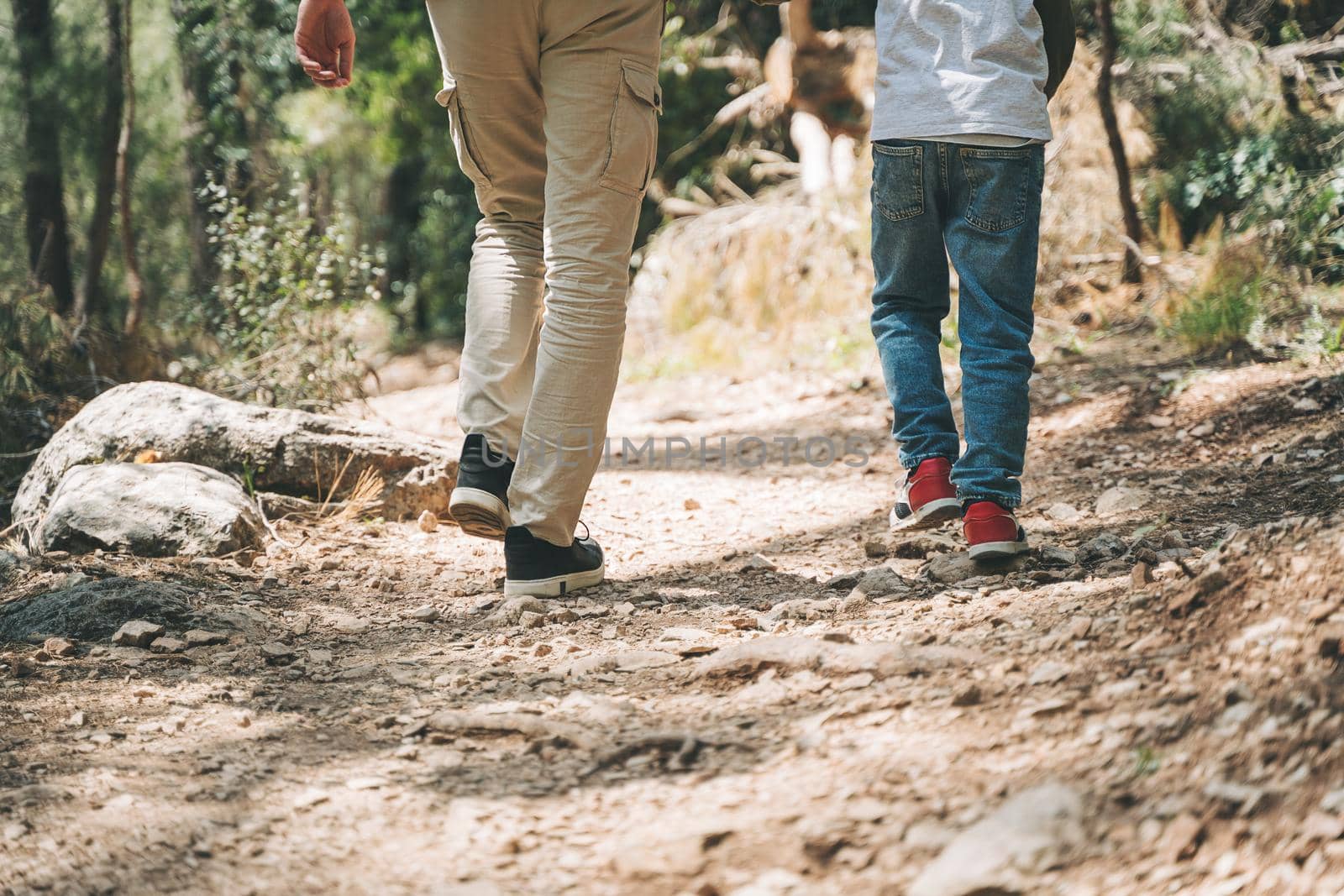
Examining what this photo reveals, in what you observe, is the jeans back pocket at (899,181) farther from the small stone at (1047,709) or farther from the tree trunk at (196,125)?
the tree trunk at (196,125)

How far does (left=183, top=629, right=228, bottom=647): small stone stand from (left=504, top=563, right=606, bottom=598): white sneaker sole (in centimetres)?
56

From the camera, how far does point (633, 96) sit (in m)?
2.23

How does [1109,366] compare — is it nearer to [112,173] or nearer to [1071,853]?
[1071,853]

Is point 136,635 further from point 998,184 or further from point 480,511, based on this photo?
point 998,184

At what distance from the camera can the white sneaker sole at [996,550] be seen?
2.25 meters

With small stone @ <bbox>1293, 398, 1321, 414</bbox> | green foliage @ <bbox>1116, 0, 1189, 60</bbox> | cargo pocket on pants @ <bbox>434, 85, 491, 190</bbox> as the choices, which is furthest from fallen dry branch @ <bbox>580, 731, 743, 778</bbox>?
green foliage @ <bbox>1116, 0, 1189, 60</bbox>

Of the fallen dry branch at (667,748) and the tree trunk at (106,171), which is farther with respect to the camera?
the tree trunk at (106,171)

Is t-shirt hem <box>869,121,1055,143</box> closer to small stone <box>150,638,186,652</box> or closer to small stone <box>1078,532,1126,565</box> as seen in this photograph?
small stone <box>1078,532,1126,565</box>

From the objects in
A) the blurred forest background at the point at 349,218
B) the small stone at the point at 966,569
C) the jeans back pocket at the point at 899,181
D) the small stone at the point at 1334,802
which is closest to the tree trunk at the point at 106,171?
the blurred forest background at the point at 349,218

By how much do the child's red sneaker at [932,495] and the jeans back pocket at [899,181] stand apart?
54 centimetres

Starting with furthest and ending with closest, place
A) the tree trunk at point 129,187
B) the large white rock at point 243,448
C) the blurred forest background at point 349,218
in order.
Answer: the tree trunk at point 129,187
the blurred forest background at point 349,218
the large white rock at point 243,448

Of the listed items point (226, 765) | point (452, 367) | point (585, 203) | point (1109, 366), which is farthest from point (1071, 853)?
point (452, 367)

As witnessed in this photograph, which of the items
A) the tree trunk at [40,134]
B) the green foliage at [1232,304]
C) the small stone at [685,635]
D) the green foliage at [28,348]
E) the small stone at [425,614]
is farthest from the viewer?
the tree trunk at [40,134]

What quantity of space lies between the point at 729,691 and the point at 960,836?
1.92 feet
